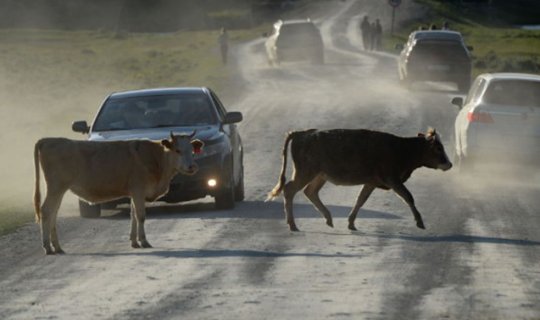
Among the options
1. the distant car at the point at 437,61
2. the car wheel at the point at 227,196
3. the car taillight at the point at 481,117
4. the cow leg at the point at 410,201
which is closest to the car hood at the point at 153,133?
the car wheel at the point at 227,196

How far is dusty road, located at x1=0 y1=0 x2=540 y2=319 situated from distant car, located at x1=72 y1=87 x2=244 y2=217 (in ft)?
1.07

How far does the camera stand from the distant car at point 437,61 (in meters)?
44.7

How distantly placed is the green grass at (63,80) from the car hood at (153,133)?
5.36 feet

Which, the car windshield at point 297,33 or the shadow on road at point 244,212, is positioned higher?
the shadow on road at point 244,212

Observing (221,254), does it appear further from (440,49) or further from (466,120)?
(440,49)

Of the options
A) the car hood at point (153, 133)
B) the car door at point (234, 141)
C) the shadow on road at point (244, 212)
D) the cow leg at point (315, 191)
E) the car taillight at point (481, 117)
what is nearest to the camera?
the cow leg at point (315, 191)

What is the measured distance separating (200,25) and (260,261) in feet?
397

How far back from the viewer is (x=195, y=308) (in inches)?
462

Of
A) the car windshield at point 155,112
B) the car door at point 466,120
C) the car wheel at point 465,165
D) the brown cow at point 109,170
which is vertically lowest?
the car wheel at point 465,165

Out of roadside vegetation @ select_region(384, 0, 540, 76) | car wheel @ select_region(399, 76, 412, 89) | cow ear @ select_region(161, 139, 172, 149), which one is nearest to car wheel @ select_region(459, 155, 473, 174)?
cow ear @ select_region(161, 139, 172, 149)

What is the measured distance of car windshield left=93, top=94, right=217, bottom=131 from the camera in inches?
795

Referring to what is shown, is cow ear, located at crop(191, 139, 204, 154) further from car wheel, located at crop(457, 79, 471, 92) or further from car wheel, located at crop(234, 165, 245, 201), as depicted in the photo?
car wheel, located at crop(457, 79, 471, 92)

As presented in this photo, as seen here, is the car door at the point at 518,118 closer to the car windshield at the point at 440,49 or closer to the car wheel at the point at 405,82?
the car windshield at the point at 440,49

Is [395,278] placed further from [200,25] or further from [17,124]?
[200,25]
